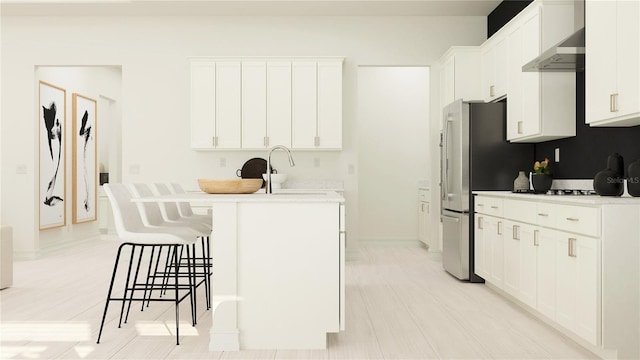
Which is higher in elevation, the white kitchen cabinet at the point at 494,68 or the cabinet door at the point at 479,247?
the white kitchen cabinet at the point at 494,68

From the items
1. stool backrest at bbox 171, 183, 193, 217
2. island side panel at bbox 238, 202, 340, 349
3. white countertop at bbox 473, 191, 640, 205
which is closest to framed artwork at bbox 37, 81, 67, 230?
stool backrest at bbox 171, 183, 193, 217

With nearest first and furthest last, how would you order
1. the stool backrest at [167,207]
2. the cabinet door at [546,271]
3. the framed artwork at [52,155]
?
the cabinet door at [546,271] → the stool backrest at [167,207] → the framed artwork at [52,155]

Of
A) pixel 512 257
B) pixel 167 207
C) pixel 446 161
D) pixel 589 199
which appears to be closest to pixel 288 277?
pixel 167 207

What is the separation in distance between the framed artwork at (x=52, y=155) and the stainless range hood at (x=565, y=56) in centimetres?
579

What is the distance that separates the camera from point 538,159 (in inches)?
192

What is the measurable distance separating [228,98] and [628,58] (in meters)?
4.17

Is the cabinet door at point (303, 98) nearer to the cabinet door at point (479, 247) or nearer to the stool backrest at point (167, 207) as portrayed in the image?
the stool backrest at point (167, 207)

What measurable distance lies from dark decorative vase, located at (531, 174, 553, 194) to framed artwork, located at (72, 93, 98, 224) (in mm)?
6158

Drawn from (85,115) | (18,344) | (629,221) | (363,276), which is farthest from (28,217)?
(629,221)

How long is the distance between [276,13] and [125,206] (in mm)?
3669

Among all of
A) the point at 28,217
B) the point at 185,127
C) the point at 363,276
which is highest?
the point at 185,127

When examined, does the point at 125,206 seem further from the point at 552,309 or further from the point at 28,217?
the point at 28,217

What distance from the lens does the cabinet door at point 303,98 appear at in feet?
19.6

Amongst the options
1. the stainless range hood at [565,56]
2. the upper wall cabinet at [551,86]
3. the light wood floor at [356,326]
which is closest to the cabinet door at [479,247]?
the light wood floor at [356,326]
